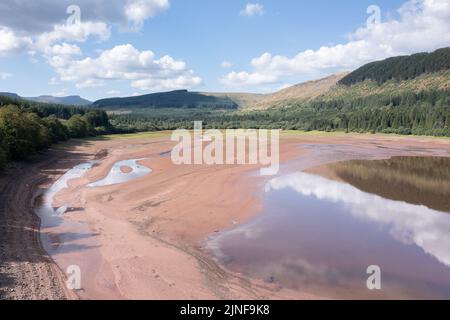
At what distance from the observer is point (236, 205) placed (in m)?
25.4

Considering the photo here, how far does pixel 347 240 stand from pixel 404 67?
172149mm

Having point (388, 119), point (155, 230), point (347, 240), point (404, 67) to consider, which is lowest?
point (347, 240)

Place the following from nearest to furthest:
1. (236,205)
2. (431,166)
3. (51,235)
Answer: (51,235), (236,205), (431,166)

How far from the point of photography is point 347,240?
18828 mm

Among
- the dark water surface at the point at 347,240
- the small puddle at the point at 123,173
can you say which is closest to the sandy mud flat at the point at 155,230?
the small puddle at the point at 123,173

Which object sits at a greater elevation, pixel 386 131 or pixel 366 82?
pixel 366 82

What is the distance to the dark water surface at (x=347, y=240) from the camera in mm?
14406

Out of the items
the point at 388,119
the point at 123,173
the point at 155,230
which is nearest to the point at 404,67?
the point at 388,119

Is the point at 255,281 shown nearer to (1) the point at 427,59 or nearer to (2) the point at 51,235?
(2) the point at 51,235

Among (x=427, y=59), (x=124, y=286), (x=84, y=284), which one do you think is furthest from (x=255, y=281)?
(x=427, y=59)

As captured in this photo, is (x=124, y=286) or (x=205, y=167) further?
(x=205, y=167)

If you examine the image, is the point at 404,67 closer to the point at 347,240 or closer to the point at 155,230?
the point at 347,240
